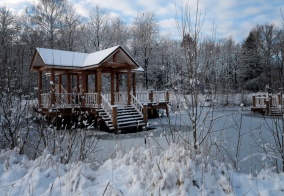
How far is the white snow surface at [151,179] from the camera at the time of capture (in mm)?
2623

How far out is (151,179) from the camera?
275 centimetres

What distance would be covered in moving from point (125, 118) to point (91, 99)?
2.51m

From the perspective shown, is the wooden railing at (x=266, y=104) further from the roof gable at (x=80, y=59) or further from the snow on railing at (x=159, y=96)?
the roof gable at (x=80, y=59)

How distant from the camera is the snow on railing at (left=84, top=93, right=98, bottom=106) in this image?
1349 centimetres

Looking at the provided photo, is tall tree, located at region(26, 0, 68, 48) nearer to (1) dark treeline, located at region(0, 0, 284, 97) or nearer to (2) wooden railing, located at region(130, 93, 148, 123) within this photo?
(1) dark treeline, located at region(0, 0, 284, 97)

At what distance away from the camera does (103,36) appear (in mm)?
29234

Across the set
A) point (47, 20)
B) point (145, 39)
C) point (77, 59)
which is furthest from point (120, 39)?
point (77, 59)

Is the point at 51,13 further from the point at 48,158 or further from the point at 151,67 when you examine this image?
the point at 48,158

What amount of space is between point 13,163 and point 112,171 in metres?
1.67

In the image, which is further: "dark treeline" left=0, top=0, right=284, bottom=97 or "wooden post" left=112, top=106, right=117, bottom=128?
"dark treeline" left=0, top=0, right=284, bottom=97

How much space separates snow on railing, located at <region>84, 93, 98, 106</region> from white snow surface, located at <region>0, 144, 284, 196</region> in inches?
398

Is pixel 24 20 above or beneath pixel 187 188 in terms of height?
above

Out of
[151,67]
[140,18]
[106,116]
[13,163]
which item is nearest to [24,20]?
[140,18]

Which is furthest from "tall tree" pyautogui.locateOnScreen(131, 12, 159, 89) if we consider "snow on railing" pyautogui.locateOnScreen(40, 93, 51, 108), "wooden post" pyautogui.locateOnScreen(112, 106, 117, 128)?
"wooden post" pyautogui.locateOnScreen(112, 106, 117, 128)
